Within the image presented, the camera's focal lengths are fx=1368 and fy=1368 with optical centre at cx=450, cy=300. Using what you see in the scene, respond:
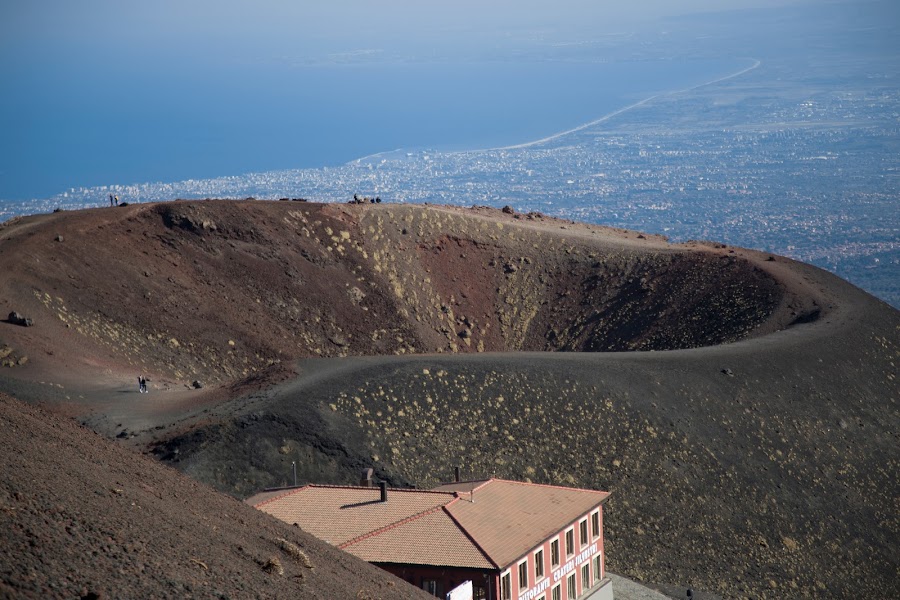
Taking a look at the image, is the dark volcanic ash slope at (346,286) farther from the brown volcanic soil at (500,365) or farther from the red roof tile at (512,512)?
the red roof tile at (512,512)

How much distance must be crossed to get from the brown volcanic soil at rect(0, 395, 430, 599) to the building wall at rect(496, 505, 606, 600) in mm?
3996

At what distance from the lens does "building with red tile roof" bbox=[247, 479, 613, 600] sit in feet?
109

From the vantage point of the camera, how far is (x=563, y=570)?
37188mm

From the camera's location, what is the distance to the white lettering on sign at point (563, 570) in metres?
34.6

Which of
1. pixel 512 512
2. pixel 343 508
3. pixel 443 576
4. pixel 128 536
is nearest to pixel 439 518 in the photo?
pixel 443 576

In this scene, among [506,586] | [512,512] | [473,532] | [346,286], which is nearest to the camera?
[506,586]

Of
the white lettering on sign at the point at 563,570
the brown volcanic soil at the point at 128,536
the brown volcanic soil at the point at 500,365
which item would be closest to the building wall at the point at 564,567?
the white lettering on sign at the point at 563,570

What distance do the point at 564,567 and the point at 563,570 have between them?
0.39ft

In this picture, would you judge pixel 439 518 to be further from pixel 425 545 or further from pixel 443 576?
pixel 443 576

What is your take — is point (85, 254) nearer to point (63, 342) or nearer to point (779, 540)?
point (63, 342)

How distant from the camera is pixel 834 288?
3211 inches

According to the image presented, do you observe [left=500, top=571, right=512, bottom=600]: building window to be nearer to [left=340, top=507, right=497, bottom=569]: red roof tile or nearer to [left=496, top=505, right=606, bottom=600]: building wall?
[left=496, top=505, right=606, bottom=600]: building wall

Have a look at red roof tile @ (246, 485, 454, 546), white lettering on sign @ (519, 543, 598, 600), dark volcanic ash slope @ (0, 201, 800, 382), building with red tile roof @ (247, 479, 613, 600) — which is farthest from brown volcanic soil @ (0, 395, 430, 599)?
dark volcanic ash slope @ (0, 201, 800, 382)

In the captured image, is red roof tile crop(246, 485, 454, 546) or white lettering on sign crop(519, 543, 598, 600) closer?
white lettering on sign crop(519, 543, 598, 600)
